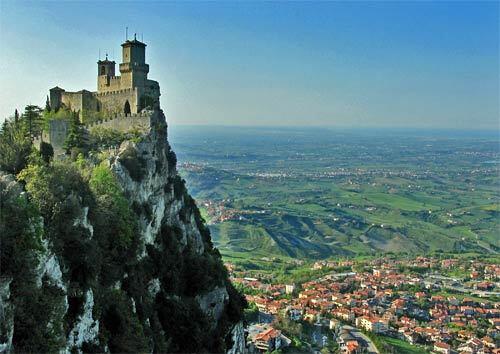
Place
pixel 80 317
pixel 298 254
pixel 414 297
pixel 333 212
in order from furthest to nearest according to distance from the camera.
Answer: pixel 333 212, pixel 298 254, pixel 414 297, pixel 80 317

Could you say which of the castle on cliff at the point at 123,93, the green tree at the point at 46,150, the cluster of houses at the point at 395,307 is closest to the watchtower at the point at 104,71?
the castle on cliff at the point at 123,93

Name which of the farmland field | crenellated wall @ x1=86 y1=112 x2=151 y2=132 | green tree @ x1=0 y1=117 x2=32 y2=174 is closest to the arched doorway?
crenellated wall @ x1=86 y1=112 x2=151 y2=132

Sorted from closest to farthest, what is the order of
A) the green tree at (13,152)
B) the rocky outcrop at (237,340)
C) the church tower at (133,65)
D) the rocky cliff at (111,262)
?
the rocky cliff at (111,262), the green tree at (13,152), the rocky outcrop at (237,340), the church tower at (133,65)

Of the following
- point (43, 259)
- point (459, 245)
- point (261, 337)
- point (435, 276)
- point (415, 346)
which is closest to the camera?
point (43, 259)

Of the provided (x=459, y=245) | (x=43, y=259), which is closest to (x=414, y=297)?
(x=459, y=245)

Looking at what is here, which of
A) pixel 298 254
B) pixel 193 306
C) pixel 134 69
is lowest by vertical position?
pixel 298 254

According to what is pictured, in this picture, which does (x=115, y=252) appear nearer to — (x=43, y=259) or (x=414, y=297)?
(x=43, y=259)

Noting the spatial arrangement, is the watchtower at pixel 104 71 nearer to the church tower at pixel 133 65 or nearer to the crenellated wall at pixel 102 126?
the church tower at pixel 133 65
